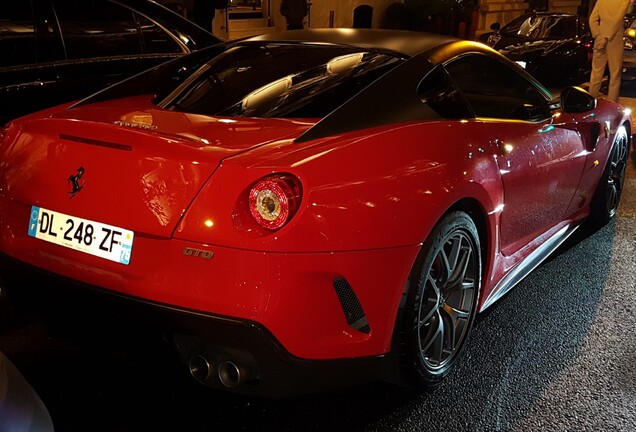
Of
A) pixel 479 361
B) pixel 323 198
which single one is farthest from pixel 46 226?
pixel 479 361

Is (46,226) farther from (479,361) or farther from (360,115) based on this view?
(479,361)

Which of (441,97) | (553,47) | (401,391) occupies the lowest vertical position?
(401,391)

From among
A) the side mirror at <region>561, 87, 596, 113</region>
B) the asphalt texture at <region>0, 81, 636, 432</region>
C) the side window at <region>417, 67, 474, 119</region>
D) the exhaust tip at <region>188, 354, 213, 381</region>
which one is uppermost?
the side window at <region>417, 67, 474, 119</region>

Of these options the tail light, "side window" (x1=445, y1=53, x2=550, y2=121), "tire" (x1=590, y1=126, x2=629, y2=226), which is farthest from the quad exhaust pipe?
"tire" (x1=590, y1=126, x2=629, y2=226)

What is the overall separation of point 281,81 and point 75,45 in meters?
2.25

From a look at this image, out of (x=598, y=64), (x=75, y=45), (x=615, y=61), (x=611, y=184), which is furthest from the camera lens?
(x=598, y=64)

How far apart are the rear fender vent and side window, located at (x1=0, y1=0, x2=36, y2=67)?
3.08m

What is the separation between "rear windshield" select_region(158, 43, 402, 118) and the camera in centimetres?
287

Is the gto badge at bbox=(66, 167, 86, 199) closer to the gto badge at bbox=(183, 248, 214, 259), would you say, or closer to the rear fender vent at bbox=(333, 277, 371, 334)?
the gto badge at bbox=(183, 248, 214, 259)

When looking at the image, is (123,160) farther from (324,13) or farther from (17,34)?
(324,13)

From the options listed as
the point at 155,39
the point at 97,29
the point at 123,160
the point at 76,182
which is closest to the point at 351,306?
the point at 123,160

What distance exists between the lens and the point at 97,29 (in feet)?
15.8

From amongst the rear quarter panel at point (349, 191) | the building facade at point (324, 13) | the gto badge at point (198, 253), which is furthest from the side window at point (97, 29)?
the building facade at point (324, 13)

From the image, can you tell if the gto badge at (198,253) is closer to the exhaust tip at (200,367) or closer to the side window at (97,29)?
the exhaust tip at (200,367)
